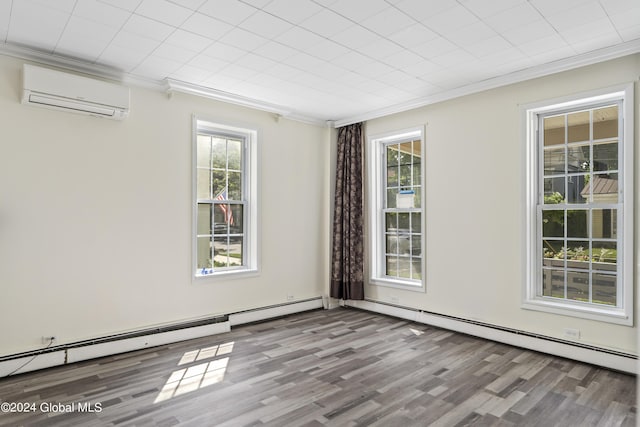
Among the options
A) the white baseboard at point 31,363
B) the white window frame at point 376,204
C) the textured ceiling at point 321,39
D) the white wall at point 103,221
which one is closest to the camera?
the textured ceiling at point 321,39

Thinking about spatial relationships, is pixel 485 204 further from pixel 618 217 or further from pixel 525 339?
pixel 525 339

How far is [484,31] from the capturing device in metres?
3.09

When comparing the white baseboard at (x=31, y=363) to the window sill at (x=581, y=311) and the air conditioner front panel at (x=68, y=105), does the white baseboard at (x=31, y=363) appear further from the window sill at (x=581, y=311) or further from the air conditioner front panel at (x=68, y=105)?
the window sill at (x=581, y=311)

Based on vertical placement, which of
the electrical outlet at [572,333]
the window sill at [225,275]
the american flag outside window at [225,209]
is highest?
the american flag outside window at [225,209]

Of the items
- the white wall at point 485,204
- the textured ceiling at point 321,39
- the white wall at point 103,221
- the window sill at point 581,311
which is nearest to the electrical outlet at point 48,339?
the white wall at point 103,221

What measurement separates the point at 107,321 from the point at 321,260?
9.40ft

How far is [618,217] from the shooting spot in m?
3.53

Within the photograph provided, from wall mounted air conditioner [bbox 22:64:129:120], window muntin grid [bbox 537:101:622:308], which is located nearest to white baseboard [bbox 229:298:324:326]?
wall mounted air conditioner [bbox 22:64:129:120]

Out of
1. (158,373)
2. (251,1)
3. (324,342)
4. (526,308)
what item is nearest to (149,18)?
(251,1)

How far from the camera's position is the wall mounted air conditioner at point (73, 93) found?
3303mm

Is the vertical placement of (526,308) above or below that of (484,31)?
below

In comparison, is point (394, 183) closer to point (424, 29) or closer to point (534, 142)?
point (534, 142)

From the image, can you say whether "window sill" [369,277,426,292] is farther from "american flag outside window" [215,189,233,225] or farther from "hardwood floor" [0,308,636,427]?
"american flag outside window" [215,189,233,225]

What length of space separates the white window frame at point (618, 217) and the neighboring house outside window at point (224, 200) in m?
3.06
